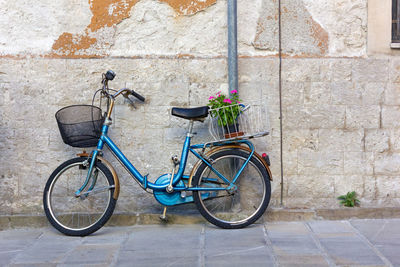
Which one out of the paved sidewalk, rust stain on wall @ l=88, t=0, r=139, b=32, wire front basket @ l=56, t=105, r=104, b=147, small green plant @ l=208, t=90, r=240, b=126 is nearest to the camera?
the paved sidewalk

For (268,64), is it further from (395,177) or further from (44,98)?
(44,98)

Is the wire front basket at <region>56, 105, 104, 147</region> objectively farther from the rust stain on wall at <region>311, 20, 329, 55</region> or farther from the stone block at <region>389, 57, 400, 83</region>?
the stone block at <region>389, 57, 400, 83</region>

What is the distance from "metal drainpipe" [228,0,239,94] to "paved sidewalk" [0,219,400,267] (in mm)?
1531

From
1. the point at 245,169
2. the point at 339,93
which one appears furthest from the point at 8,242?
the point at 339,93

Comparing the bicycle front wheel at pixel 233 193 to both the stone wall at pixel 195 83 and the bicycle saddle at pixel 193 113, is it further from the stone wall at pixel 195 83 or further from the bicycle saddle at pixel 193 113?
the bicycle saddle at pixel 193 113

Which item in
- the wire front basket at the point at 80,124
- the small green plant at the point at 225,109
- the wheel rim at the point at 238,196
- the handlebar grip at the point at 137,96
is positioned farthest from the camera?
the wheel rim at the point at 238,196

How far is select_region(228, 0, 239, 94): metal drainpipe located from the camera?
15.8 ft

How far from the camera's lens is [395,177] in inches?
197

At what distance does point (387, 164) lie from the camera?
4.99 m

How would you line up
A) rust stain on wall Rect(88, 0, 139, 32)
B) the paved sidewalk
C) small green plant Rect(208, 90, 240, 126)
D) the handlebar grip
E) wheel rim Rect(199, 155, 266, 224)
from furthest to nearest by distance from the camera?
rust stain on wall Rect(88, 0, 139, 32) < wheel rim Rect(199, 155, 266, 224) < the handlebar grip < small green plant Rect(208, 90, 240, 126) < the paved sidewalk

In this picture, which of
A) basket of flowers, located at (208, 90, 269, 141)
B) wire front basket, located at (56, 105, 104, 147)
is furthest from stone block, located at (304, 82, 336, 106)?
wire front basket, located at (56, 105, 104, 147)

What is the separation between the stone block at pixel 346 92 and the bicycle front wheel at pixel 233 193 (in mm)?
1210

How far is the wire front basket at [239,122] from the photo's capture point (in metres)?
4.49

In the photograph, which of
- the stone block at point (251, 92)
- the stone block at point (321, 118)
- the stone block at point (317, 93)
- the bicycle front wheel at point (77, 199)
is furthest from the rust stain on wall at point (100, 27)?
the stone block at point (321, 118)
